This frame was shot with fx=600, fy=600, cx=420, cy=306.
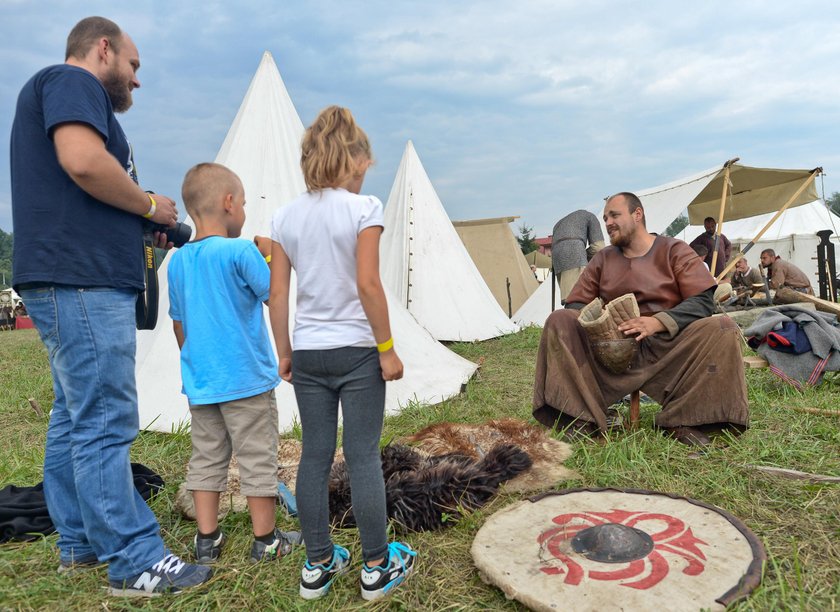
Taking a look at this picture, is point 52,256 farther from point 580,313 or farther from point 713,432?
point 713,432

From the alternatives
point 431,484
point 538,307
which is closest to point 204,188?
point 431,484

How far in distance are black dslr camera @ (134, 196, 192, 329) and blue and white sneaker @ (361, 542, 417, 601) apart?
1.02m

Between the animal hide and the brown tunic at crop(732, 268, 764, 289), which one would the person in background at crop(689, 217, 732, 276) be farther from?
the animal hide

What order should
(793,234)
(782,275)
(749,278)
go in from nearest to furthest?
(782,275) < (749,278) < (793,234)

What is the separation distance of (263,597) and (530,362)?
445 centimetres

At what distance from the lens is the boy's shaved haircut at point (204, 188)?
1.89m

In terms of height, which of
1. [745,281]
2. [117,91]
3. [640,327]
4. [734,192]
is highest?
[734,192]

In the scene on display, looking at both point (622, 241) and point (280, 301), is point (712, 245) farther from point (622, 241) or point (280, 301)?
point (280, 301)

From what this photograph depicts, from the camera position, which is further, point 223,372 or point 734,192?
point 734,192

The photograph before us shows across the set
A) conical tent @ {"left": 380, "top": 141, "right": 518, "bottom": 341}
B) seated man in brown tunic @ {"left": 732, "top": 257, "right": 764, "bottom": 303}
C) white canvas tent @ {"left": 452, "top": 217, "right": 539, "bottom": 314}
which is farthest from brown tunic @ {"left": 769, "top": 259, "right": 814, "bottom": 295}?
white canvas tent @ {"left": 452, "top": 217, "right": 539, "bottom": 314}

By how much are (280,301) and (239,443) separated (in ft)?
1.64

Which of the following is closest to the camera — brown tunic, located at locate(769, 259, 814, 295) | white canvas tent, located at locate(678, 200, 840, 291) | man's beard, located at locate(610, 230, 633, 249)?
man's beard, located at locate(610, 230, 633, 249)

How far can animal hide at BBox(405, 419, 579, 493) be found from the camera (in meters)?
2.35

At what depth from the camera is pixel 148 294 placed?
1902mm
